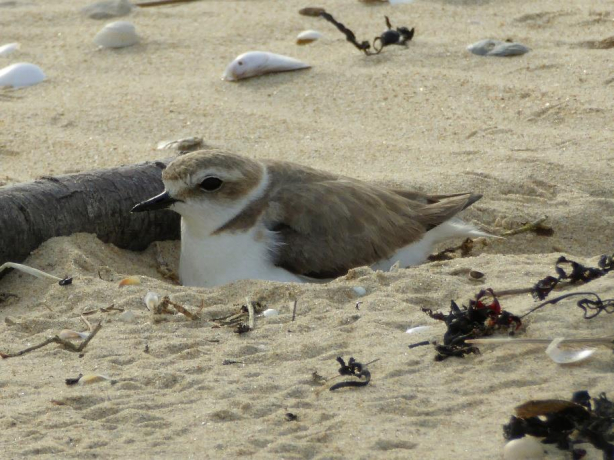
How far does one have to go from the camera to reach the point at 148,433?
9.69ft

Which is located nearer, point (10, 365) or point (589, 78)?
point (10, 365)

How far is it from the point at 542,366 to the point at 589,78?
4.22 meters

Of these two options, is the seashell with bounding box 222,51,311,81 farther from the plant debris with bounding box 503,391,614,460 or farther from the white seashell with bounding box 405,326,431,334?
the plant debris with bounding box 503,391,614,460

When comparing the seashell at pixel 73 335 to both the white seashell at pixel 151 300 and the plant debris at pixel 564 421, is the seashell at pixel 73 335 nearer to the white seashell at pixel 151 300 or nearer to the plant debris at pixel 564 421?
the white seashell at pixel 151 300

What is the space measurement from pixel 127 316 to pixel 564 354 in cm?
179

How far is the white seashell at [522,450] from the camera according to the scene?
2.60m

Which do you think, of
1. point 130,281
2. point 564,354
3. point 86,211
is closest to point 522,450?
point 564,354

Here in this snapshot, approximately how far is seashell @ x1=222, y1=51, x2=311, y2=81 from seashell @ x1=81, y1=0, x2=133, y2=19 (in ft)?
6.15

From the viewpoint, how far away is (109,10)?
28.3 ft

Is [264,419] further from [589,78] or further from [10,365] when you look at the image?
[589,78]

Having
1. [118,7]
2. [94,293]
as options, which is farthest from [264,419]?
[118,7]

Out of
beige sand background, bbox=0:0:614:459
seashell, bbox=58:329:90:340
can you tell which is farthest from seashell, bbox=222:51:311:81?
seashell, bbox=58:329:90:340

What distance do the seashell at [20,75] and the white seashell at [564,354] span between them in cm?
535

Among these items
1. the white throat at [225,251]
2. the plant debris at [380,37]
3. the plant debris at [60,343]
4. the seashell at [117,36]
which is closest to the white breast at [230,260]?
the white throat at [225,251]
